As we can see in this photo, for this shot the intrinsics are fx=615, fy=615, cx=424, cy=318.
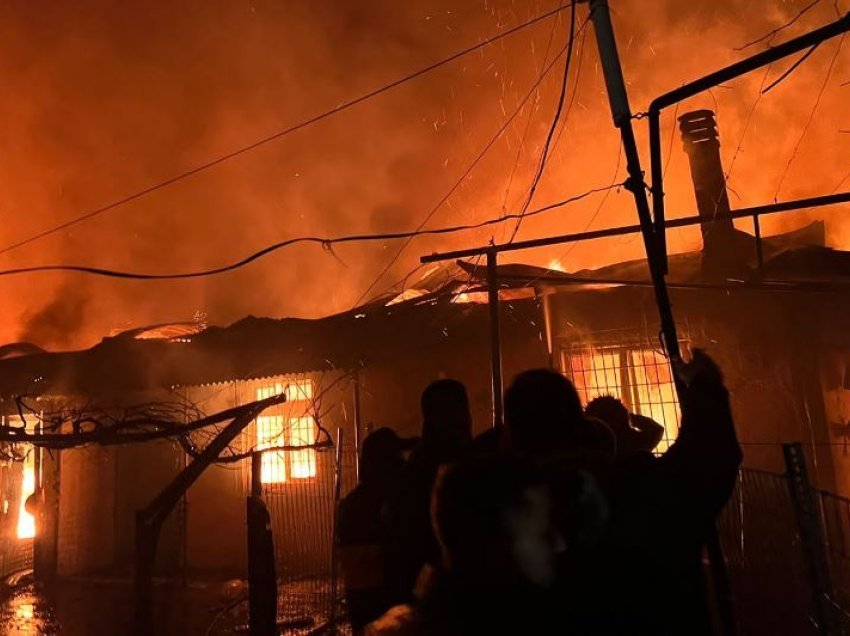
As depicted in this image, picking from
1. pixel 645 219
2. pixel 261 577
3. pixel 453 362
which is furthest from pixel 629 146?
pixel 453 362

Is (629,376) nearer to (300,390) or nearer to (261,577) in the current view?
(261,577)

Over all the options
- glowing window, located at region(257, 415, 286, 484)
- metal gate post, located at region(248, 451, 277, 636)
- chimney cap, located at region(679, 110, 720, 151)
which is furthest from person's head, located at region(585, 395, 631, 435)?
glowing window, located at region(257, 415, 286, 484)

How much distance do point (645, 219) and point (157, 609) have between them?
33.1 feet

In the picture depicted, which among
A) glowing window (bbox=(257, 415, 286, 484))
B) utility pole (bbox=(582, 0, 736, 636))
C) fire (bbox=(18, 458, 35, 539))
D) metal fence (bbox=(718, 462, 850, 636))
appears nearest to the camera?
utility pole (bbox=(582, 0, 736, 636))

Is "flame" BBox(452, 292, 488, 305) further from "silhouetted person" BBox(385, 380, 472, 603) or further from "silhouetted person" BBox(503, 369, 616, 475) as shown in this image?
"silhouetted person" BBox(503, 369, 616, 475)

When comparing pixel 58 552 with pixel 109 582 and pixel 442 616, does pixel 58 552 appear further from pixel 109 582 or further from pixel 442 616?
pixel 442 616

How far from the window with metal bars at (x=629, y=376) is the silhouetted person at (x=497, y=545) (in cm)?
782

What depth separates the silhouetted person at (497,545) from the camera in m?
1.48

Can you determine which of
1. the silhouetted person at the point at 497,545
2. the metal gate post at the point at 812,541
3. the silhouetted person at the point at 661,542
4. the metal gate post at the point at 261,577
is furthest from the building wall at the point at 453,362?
the silhouetted person at the point at 497,545

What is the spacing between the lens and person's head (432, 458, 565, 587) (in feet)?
4.83

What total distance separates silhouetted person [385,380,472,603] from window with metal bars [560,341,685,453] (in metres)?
6.48

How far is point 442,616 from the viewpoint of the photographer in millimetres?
1625

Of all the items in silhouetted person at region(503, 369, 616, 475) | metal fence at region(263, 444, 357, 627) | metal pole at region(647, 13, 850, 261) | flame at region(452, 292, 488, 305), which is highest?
flame at region(452, 292, 488, 305)

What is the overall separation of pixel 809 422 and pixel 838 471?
715 millimetres
